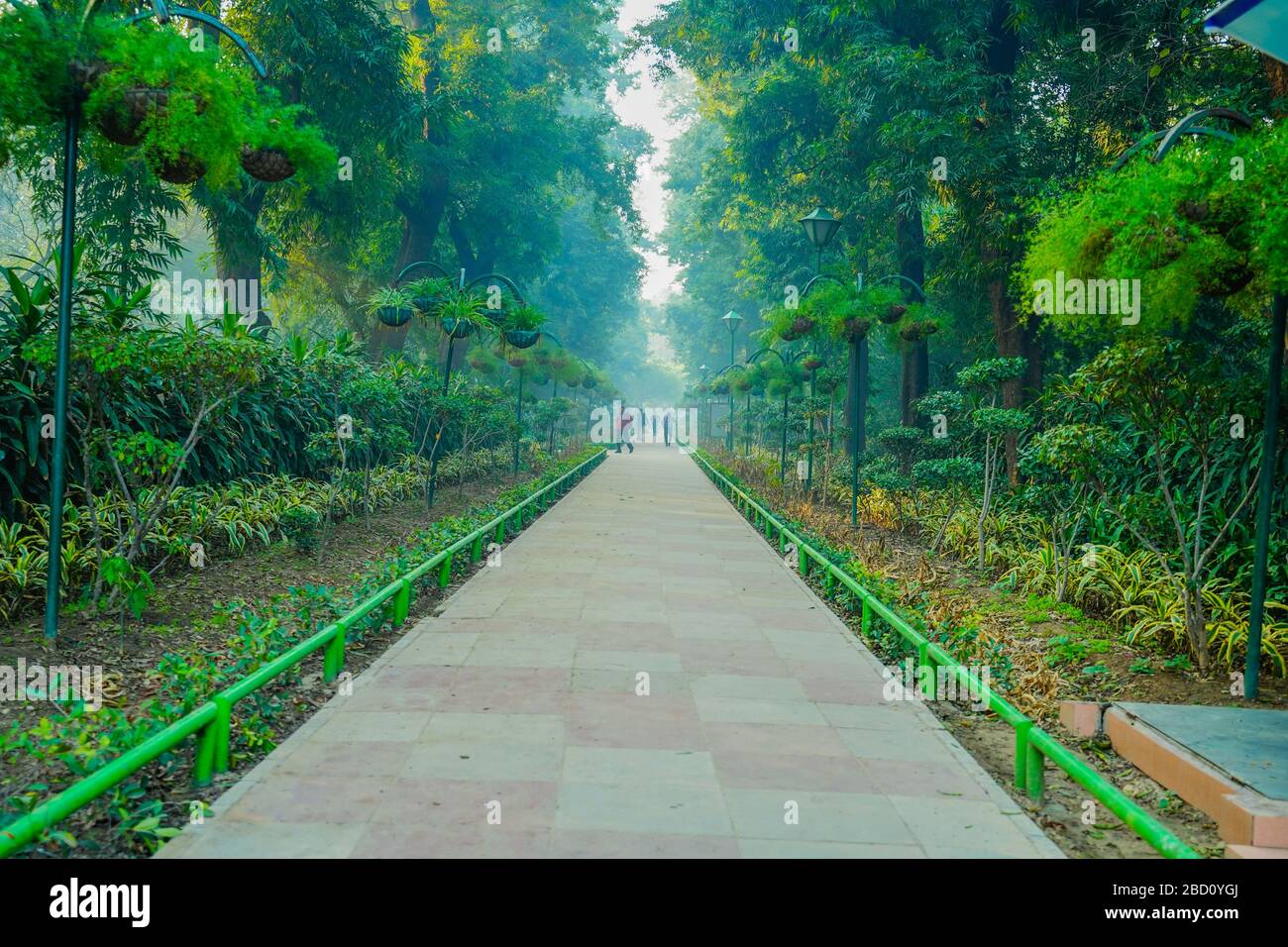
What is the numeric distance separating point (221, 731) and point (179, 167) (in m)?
3.22

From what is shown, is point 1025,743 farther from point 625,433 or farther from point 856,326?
point 625,433

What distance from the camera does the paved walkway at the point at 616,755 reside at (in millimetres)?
3932

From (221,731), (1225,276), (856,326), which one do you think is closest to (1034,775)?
(1225,276)

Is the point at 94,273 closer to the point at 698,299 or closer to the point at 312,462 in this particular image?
the point at 312,462

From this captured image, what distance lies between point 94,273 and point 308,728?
19.9 feet

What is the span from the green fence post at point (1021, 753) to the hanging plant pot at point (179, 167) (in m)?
5.41

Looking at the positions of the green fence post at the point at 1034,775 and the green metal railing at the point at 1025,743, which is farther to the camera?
the green fence post at the point at 1034,775

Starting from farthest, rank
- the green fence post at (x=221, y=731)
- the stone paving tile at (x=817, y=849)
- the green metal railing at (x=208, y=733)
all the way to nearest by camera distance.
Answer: the green fence post at (x=221, y=731) < the stone paving tile at (x=817, y=849) < the green metal railing at (x=208, y=733)

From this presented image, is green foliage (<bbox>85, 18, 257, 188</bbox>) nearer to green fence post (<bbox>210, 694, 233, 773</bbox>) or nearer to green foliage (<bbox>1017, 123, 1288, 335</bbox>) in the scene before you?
green fence post (<bbox>210, 694, 233, 773</bbox>)

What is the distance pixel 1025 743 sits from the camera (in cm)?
478

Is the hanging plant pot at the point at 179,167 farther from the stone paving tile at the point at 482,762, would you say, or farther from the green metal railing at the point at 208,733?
the stone paving tile at the point at 482,762

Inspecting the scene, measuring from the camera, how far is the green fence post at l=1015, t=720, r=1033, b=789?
15.6 ft

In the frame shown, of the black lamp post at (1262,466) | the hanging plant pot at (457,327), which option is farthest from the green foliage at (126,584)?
the hanging plant pot at (457,327)
